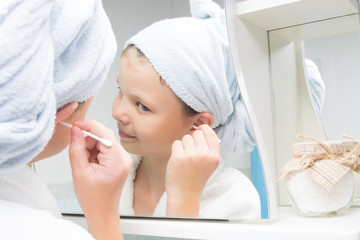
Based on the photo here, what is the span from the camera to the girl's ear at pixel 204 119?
30.5 inches

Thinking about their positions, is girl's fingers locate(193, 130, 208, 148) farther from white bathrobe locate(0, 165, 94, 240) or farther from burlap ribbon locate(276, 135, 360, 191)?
white bathrobe locate(0, 165, 94, 240)

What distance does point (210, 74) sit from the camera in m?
0.77

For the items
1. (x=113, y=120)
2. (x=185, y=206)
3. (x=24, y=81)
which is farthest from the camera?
(x=113, y=120)

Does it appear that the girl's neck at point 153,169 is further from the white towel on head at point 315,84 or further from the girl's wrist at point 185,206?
the white towel on head at point 315,84

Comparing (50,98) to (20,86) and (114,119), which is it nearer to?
(20,86)

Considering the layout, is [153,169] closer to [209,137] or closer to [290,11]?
[209,137]

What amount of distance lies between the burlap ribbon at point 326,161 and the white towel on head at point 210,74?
0.30ft

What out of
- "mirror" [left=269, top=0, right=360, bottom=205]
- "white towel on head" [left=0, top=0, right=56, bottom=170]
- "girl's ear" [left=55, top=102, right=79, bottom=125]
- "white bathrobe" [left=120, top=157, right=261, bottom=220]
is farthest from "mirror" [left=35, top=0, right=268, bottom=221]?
"white towel on head" [left=0, top=0, right=56, bottom=170]

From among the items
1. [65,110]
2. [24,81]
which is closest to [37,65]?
[24,81]

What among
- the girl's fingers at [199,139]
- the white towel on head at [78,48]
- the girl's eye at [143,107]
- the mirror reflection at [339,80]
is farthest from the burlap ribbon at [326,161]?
the white towel on head at [78,48]

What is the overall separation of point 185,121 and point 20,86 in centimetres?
38

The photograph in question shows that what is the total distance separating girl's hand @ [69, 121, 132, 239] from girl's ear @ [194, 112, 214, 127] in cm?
18

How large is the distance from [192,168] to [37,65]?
37cm

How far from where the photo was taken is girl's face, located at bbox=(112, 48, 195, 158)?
0.78 meters
